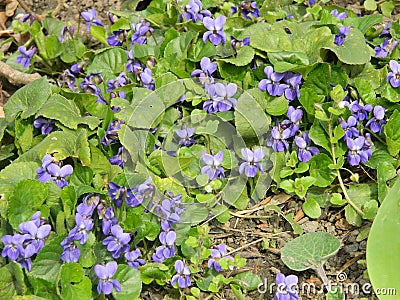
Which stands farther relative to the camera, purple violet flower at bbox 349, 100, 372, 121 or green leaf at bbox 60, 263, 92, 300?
purple violet flower at bbox 349, 100, 372, 121

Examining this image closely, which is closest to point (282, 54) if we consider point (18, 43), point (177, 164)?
point (177, 164)

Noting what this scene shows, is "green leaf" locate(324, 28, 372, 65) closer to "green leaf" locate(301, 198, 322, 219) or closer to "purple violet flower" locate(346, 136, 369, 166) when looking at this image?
"purple violet flower" locate(346, 136, 369, 166)

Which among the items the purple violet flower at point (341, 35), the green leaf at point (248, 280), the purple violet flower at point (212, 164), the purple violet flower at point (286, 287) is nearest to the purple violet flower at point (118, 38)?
the purple violet flower at point (212, 164)

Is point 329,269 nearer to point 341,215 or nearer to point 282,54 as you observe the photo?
point 341,215

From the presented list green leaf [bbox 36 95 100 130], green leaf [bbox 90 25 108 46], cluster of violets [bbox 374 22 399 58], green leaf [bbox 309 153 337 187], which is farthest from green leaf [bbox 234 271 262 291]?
green leaf [bbox 90 25 108 46]

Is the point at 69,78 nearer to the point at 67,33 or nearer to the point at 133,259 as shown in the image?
the point at 67,33

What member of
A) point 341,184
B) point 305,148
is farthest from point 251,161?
point 341,184
